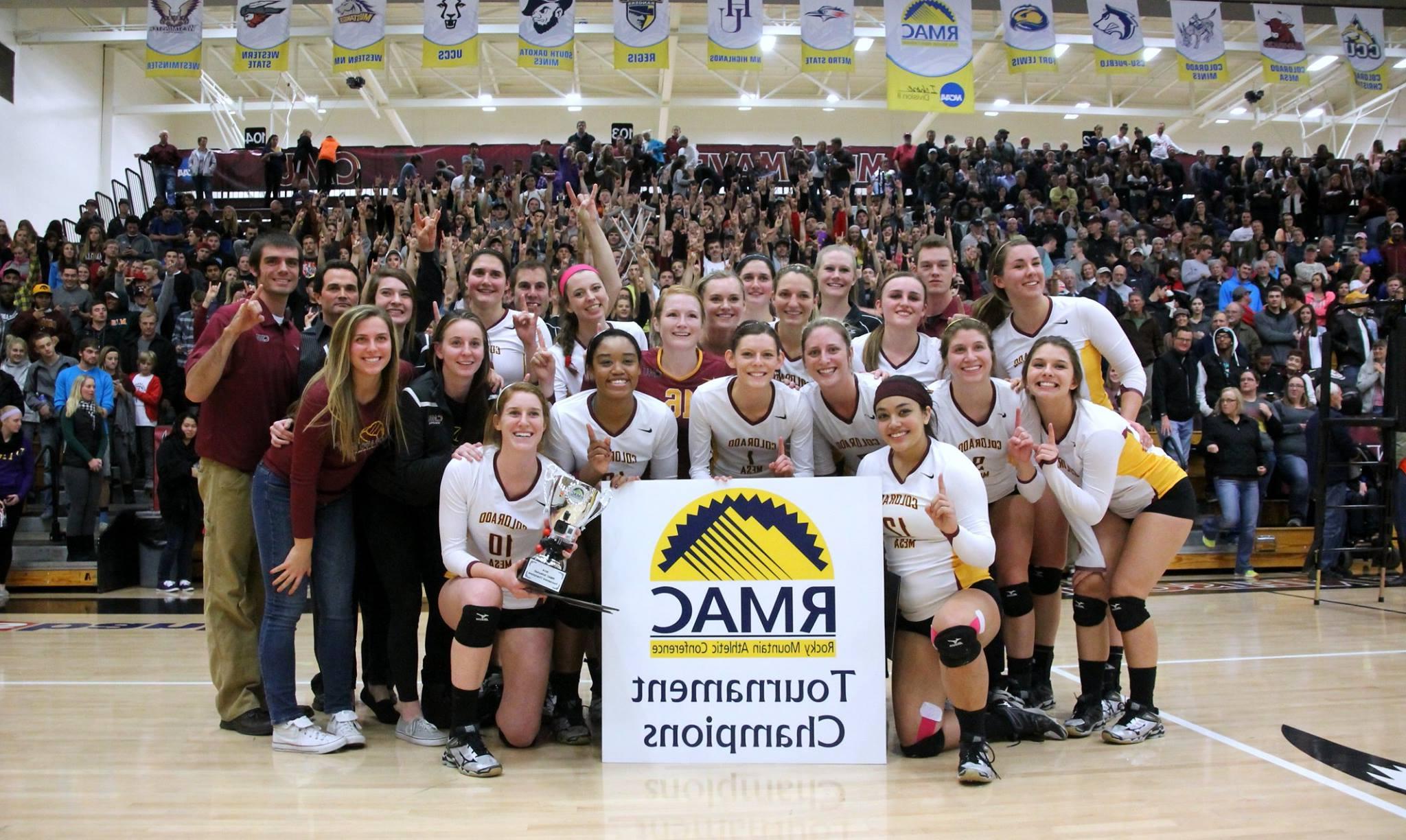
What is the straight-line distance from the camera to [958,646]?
3.48 metres

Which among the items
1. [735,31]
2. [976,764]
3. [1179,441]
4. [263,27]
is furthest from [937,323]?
[263,27]

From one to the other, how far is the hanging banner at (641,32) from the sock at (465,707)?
13211 millimetres

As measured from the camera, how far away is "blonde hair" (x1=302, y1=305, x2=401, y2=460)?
387cm

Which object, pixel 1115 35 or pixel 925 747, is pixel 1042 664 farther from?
pixel 1115 35

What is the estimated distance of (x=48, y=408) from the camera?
9.50 meters

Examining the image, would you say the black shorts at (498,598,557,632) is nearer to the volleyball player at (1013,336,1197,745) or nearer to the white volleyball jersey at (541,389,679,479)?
the white volleyball jersey at (541,389,679,479)

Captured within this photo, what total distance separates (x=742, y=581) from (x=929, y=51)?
44.6ft

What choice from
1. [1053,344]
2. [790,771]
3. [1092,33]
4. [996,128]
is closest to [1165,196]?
[1092,33]

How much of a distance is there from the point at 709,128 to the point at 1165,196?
47.3ft

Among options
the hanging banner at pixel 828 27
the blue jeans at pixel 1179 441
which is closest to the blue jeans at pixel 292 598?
the blue jeans at pixel 1179 441

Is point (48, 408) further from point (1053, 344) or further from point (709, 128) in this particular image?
point (709, 128)

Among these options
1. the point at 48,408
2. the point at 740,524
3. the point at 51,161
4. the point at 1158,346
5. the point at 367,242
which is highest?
the point at 51,161

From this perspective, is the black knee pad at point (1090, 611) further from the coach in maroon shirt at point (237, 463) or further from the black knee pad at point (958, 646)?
the coach in maroon shirt at point (237, 463)

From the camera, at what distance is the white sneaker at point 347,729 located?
13.1 feet
